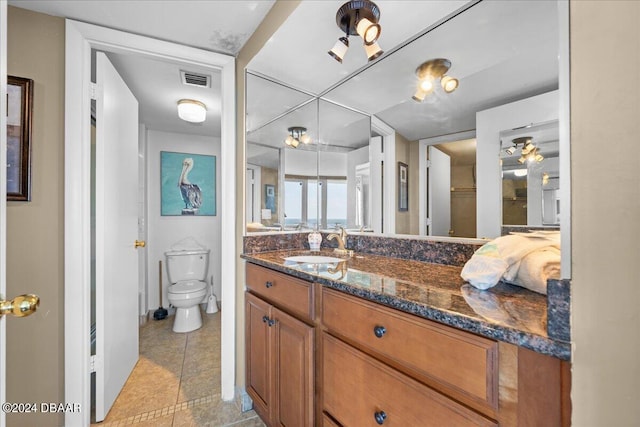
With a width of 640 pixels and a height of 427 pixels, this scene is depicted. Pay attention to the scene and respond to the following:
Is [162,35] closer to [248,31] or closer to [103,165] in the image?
[248,31]

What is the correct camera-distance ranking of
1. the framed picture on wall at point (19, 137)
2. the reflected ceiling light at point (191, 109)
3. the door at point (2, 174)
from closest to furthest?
the door at point (2, 174), the framed picture on wall at point (19, 137), the reflected ceiling light at point (191, 109)

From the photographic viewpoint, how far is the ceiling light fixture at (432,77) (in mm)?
1201

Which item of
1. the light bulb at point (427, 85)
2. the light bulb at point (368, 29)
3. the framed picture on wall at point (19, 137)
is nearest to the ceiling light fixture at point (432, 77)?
the light bulb at point (427, 85)

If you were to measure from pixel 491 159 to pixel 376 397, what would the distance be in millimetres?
950

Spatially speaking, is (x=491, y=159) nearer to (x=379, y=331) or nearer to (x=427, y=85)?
(x=427, y=85)

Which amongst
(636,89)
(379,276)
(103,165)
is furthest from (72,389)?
(636,89)

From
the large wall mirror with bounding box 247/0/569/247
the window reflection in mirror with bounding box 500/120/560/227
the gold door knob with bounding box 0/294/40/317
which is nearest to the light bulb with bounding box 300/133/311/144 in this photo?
the large wall mirror with bounding box 247/0/569/247

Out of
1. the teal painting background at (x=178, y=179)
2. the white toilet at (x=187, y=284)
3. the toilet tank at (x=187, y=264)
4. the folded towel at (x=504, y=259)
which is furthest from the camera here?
the teal painting background at (x=178, y=179)

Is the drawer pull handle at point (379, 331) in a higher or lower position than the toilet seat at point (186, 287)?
higher

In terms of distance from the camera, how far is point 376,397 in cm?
80

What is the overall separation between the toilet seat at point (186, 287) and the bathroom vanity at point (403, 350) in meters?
1.74

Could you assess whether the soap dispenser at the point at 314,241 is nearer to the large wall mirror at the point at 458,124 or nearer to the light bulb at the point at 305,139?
the large wall mirror at the point at 458,124

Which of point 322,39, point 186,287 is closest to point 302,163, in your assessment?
point 322,39

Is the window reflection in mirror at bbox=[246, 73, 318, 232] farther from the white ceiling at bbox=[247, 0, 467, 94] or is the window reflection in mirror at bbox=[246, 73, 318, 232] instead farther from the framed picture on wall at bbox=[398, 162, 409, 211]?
the framed picture on wall at bbox=[398, 162, 409, 211]
